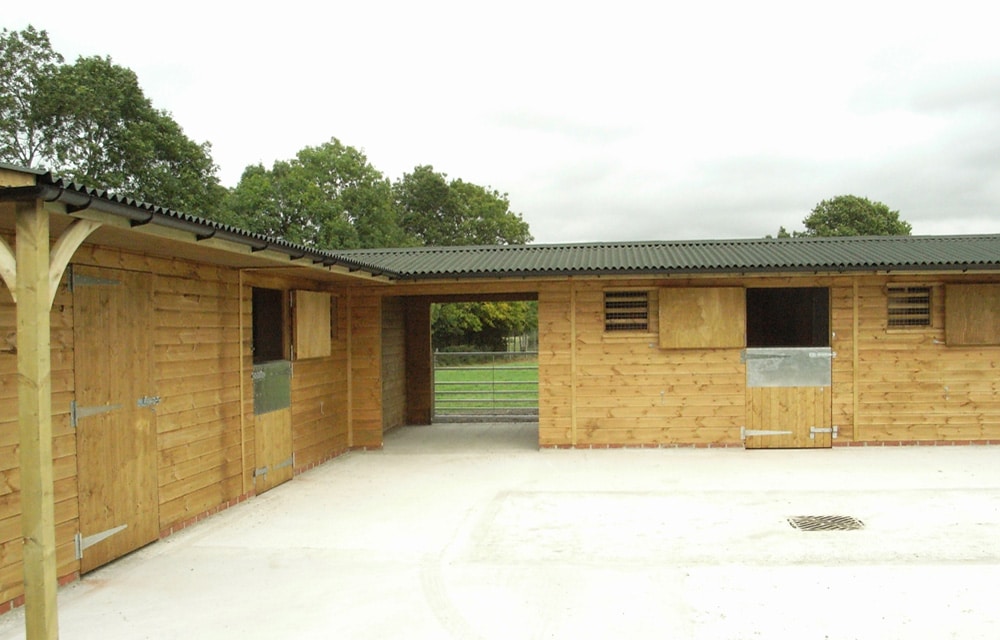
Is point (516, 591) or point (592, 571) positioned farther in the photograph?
point (592, 571)

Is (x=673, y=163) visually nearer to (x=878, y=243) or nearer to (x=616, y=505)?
(x=878, y=243)

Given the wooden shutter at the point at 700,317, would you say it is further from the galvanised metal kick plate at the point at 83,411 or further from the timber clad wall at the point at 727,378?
the galvanised metal kick plate at the point at 83,411

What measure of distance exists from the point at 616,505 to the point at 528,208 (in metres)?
40.3

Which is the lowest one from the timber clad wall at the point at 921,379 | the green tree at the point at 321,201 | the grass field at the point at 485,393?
the grass field at the point at 485,393

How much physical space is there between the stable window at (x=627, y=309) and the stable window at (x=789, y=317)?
232 centimetres

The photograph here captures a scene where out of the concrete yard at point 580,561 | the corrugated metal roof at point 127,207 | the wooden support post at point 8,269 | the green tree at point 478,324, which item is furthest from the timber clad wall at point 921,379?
the green tree at point 478,324

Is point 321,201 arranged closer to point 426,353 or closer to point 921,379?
point 426,353

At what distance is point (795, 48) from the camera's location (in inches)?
525

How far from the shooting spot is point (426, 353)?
12141 mm

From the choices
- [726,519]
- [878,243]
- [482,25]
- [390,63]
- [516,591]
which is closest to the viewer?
[516,591]

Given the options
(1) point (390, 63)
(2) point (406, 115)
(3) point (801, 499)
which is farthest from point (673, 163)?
(3) point (801, 499)

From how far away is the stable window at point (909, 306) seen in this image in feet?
28.8

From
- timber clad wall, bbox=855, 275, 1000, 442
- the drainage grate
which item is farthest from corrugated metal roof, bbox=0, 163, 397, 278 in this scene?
timber clad wall, bbox=855, 275, 1000, 442

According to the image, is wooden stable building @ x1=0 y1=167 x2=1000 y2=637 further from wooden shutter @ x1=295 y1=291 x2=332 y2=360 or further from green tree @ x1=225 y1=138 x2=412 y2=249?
green tree @ x1=225 y1=138 x2=412 y2=249
